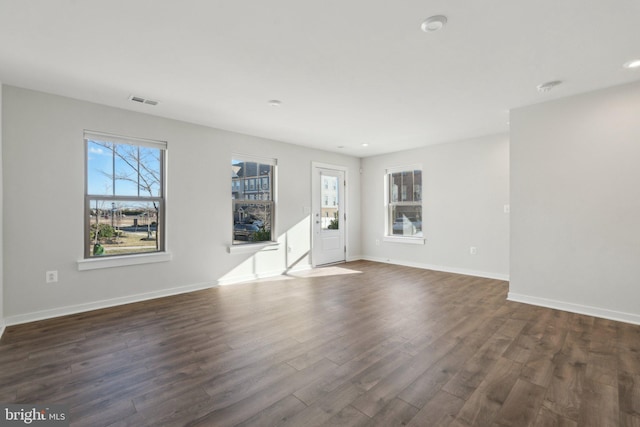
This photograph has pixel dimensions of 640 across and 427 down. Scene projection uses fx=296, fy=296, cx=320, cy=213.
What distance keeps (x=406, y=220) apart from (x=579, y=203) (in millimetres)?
3277

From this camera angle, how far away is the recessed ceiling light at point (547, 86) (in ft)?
10.1

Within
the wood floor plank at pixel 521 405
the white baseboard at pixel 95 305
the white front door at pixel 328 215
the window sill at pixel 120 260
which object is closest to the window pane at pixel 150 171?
the window sill at pixel 120 260

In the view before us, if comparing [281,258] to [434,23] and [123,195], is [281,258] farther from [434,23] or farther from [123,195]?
[434,23]

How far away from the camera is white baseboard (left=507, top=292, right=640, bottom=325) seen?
3.10 meters

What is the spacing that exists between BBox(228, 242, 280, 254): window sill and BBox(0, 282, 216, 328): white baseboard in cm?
64

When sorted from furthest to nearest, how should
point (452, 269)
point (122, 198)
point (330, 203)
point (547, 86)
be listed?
point (330, 203), point (452, 269), point (122, 198), point (547, 86)

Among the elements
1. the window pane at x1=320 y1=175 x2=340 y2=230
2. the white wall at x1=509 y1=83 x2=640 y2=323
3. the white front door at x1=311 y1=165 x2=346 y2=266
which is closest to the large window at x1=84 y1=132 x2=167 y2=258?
the white front door at x1=311 y1=165 x2=346 y2=266

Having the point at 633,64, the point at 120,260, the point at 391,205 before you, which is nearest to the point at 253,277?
the point at 120,260

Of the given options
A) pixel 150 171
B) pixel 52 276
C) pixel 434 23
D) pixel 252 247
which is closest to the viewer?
pixel 434 23

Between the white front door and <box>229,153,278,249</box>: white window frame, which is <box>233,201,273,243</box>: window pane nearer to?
<box>229,153,278,249</box>: white window frame

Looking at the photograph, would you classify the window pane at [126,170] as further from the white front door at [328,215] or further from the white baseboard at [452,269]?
the white baseboard at [452,269]

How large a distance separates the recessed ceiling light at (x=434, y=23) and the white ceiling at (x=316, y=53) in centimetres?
5

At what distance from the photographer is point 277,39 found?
231 cm

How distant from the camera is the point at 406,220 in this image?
6.47 m
